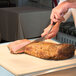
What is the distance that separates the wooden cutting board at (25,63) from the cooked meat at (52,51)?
2 cm

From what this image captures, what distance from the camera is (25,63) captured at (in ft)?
3.64

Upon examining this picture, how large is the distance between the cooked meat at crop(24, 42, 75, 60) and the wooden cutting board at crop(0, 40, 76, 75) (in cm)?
2

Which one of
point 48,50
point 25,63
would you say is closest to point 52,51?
point 48,50

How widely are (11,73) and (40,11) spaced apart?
6.79 feet

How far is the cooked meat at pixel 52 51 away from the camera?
1.16 metres

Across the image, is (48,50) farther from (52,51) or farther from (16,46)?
(16,46)

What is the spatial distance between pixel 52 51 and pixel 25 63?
0.16 m

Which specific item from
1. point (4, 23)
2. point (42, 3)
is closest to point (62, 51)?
point (4, 23)

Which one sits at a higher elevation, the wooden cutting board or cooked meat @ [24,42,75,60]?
cooked meat @ [24,42,75,60]

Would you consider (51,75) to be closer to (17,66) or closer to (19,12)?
(17,66)

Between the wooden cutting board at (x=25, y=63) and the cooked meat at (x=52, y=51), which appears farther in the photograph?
the cooked meat at (x=52, y=51)

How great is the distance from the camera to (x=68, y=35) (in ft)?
7.84

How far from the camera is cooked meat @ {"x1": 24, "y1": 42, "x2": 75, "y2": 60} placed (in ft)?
3.80

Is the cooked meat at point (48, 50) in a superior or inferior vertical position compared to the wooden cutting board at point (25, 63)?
superior
